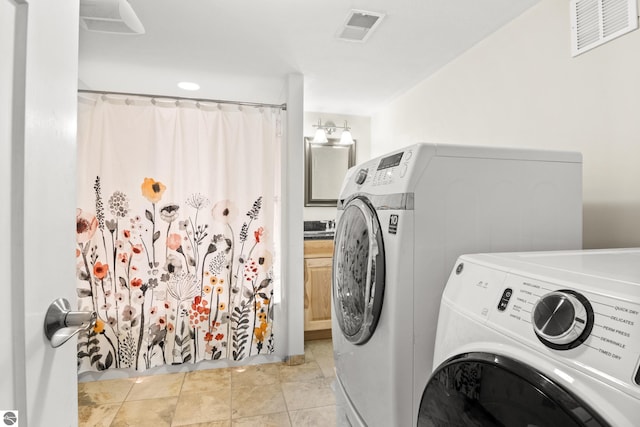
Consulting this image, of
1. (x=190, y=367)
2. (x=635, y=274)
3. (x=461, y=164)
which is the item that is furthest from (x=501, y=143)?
(x=190, y=367)

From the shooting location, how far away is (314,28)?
1.94 metres

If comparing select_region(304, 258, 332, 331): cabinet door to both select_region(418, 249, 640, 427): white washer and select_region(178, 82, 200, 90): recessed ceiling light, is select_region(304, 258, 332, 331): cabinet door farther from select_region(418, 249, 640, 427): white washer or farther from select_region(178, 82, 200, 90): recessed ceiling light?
select_region(418, 249, 640, 427): white washer

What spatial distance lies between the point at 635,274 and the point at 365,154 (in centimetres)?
325

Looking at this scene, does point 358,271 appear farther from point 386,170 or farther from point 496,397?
point 496,397

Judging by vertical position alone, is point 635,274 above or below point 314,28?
below

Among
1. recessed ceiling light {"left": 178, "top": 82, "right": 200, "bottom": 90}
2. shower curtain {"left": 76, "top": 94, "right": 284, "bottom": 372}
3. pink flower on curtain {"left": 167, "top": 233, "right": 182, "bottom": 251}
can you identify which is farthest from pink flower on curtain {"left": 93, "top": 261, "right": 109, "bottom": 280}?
recessed ceiling light {"left": 178, "top": 82, "right": 200, "bottom": 90}

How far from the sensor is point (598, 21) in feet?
4.50

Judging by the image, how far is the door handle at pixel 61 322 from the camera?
0.53 m

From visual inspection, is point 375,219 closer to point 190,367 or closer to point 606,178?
point 606,178

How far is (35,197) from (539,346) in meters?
0.83

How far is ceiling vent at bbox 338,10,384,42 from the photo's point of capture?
1.78 m

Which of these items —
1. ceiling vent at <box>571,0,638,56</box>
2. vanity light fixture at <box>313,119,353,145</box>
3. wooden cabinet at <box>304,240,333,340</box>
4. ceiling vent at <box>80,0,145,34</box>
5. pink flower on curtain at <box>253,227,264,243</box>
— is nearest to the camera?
ceiling vent at <box>571,0,638,56</box>

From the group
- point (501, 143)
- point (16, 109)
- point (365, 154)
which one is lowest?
point (16, 109)

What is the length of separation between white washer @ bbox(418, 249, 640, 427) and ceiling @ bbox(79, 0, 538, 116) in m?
1.58
